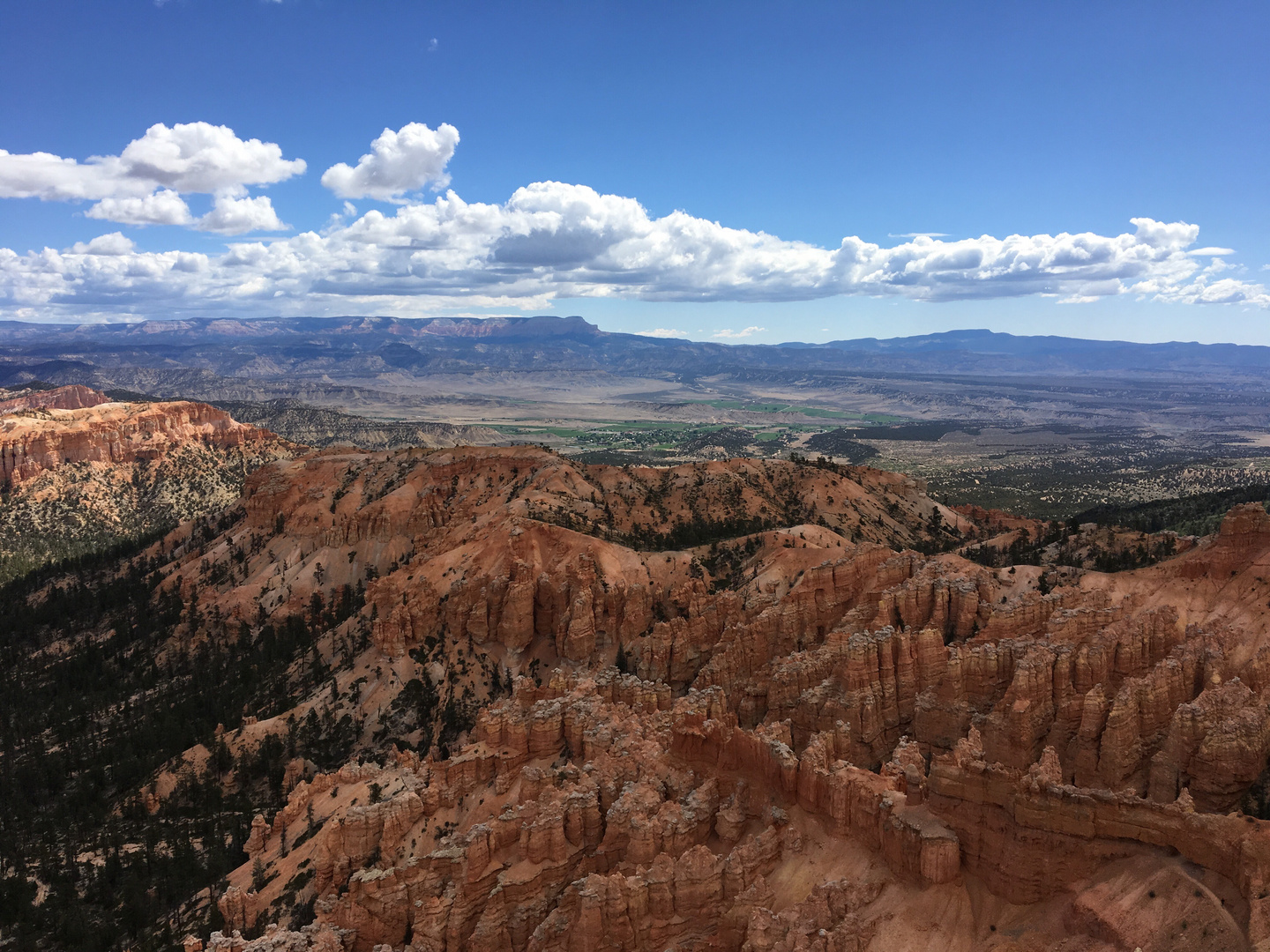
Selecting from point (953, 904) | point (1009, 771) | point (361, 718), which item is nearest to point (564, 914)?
point (953, 904)

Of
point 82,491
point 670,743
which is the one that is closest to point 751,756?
point 670,743

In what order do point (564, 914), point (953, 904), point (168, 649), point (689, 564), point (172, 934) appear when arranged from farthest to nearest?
point (168, 649) → point (689, 564) → point (172, 934) → point (564, 914) → point (953, 904)

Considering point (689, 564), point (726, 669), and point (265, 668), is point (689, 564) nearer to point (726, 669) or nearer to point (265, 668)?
point (726, 669)

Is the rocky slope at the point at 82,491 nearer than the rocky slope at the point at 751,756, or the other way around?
the rocky slope at the point at 751,756

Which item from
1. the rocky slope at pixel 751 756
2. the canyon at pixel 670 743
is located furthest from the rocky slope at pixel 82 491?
the rocky slope at pixel 751 756

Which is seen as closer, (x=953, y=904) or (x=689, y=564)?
(x=953, y=904)

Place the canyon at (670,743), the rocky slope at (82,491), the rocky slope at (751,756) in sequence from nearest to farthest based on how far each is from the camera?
the rocky slope at (751,756) < the canyon at (670,743) < the rocky slope at (82,491)

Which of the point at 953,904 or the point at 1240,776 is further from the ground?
the point at 1240,776

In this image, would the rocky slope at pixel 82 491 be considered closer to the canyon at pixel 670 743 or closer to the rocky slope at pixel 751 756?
the canyon at pixel 670 743
